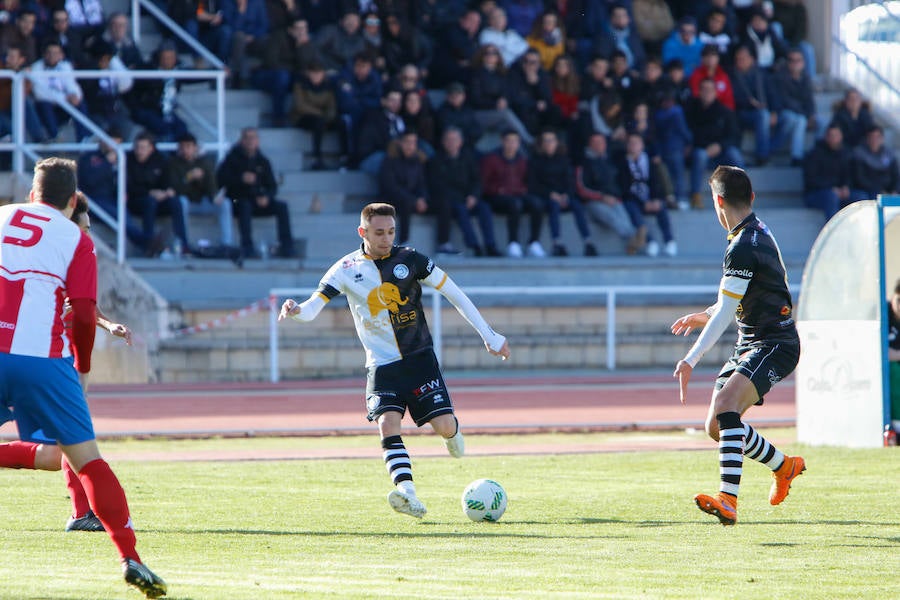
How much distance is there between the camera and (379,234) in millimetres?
9039

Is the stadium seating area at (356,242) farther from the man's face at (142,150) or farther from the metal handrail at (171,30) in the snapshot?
the man's face at (142,150)

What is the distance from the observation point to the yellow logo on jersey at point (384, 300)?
29.8ft

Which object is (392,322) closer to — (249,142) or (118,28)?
(249,142)

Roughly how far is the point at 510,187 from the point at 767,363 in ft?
43.7

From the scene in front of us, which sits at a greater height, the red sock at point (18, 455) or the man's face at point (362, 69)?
the red sock at point (18, 455)

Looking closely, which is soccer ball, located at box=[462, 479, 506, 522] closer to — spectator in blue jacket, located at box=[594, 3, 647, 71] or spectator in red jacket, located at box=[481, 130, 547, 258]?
spectator in red jacket, located at box=[481, 130, 547, 258]

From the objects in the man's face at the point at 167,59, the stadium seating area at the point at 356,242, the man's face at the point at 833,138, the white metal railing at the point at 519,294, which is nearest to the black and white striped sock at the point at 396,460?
the white metal railing at the point at 519,294

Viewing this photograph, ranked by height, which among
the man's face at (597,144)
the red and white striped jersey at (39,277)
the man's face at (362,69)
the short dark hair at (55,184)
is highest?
the short dark hair at (55,184)

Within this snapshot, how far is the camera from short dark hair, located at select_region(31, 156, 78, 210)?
21.4ft

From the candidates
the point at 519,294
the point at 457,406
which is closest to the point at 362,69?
the point at 519,294

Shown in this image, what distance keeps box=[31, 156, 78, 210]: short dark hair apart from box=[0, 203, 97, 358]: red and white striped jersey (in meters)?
0.12

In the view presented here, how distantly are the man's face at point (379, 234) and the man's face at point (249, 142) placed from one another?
37.8ft

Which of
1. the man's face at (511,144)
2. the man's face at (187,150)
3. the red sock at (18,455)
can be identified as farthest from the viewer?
the man's face at (511,144)

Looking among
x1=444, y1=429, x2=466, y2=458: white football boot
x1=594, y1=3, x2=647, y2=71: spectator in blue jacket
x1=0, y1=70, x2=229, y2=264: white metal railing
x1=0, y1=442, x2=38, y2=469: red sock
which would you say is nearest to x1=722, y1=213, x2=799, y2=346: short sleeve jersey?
x1=444, y1=429, x2=466, y2=458: white football boot
